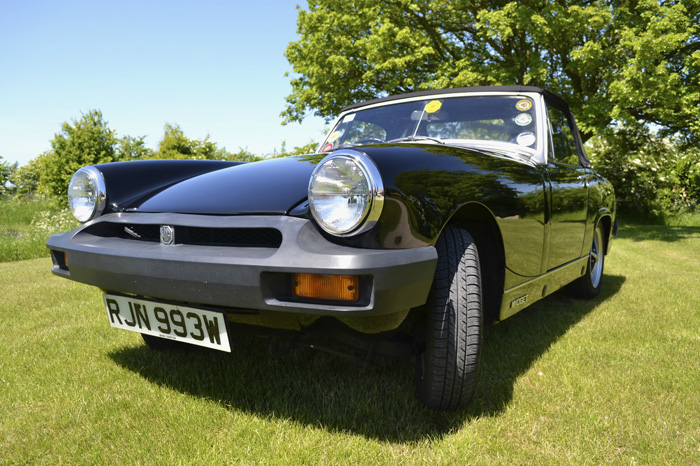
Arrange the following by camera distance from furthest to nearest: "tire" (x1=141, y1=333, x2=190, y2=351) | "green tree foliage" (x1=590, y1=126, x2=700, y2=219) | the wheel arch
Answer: "green tree foliage" (x1=590, y1=126, x2=700, y2=219) → "tire" (x1=141, y1=333, x2=190, y2=351) → the wheel arch

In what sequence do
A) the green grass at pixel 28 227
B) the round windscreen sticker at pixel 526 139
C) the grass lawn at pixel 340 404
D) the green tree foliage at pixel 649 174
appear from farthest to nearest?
1. the green tree foliage at pixel 649 174
2. the green grass at pixel 28 227
3. the round windscreen sticker at pixel 526 139
4. the grass lawn at pixel 340 404

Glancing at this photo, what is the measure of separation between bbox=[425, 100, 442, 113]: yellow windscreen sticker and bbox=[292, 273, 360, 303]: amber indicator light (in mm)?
1777

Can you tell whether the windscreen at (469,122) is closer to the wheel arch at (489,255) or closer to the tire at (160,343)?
the wheel arch at (489,255)

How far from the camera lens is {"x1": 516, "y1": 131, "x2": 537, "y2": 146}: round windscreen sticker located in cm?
277

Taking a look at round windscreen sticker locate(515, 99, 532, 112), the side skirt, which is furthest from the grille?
round windscreen sticker locate(515, 99, 532, 112)

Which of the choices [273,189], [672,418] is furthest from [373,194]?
[672,418]

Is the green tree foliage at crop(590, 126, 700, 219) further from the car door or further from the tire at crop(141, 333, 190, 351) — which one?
the tire at crop(141, 333, 190, 351)

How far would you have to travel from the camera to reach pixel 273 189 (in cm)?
181

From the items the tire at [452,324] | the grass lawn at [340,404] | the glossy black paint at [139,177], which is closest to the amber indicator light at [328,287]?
the tire at [452,324]

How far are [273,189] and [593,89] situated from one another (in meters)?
11.7

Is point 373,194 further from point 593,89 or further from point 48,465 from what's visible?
point 593,89

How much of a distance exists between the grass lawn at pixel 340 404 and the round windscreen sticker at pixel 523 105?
4.44ft

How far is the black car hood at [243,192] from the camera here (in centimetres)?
172

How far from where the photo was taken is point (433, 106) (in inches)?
115
